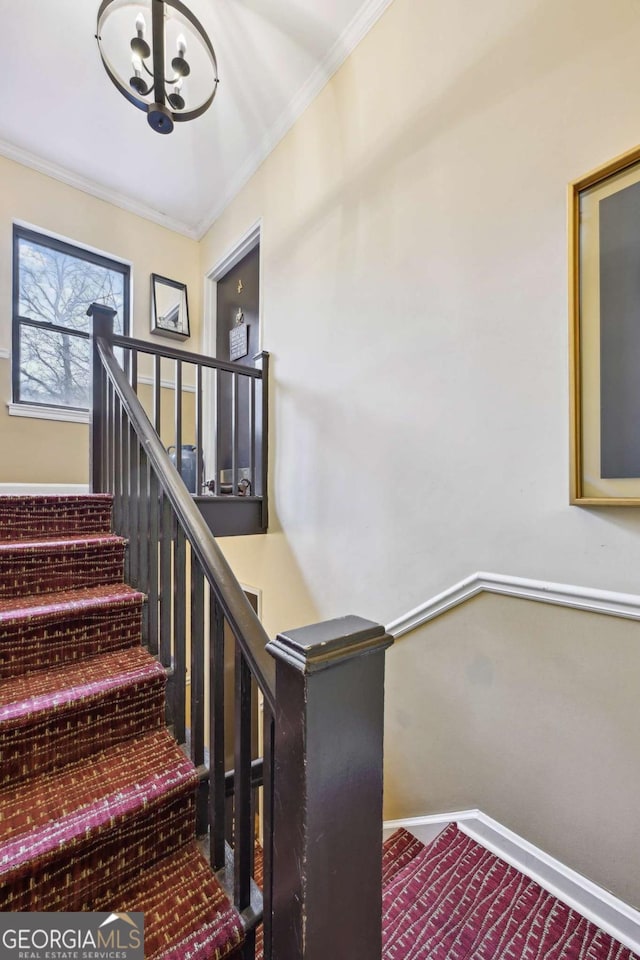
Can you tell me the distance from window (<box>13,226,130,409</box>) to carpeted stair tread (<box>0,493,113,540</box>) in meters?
1.88

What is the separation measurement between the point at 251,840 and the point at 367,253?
227 cm

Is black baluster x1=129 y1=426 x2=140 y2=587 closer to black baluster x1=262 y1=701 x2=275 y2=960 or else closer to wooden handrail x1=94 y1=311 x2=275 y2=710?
wooden handrail x1=94 y1=311 x2=275 y2=710

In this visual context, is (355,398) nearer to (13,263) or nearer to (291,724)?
(291,724)

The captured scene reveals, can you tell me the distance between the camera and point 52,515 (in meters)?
1.67

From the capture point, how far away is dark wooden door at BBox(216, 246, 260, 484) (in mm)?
3227

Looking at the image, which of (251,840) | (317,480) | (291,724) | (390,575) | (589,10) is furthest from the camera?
(317,480)

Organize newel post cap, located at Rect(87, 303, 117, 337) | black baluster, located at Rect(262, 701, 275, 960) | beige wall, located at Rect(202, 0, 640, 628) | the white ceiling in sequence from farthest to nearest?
1. the white ceiling
2. newel post cap, located at Rect(87, 303, 117, 337)
3. beige wall, located at Rect(202, 0, 640, 628)
4. black baluster, located at Rect(262, 701, 275, 960)

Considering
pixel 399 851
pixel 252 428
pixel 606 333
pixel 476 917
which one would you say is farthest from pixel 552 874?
pixel 252 428

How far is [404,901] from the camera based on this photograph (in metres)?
1.21

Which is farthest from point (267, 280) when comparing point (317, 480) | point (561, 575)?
point (561, 575)

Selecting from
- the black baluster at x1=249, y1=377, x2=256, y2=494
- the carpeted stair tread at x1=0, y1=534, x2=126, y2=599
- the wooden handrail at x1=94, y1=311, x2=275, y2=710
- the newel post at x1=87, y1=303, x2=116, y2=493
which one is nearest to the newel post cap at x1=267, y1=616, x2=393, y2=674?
the wooden handrail at x1=94, y1=311, x2=275, y2=710

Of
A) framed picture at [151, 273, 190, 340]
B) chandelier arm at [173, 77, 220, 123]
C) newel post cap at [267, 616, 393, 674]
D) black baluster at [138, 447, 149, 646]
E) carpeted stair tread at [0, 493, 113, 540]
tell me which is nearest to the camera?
newel post cap at [267, 616, 393, 674]

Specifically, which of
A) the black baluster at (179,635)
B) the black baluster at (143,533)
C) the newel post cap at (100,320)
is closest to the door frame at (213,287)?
the newel post cap at (100,320)

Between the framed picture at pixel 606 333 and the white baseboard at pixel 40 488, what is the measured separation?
2980 millimetres
